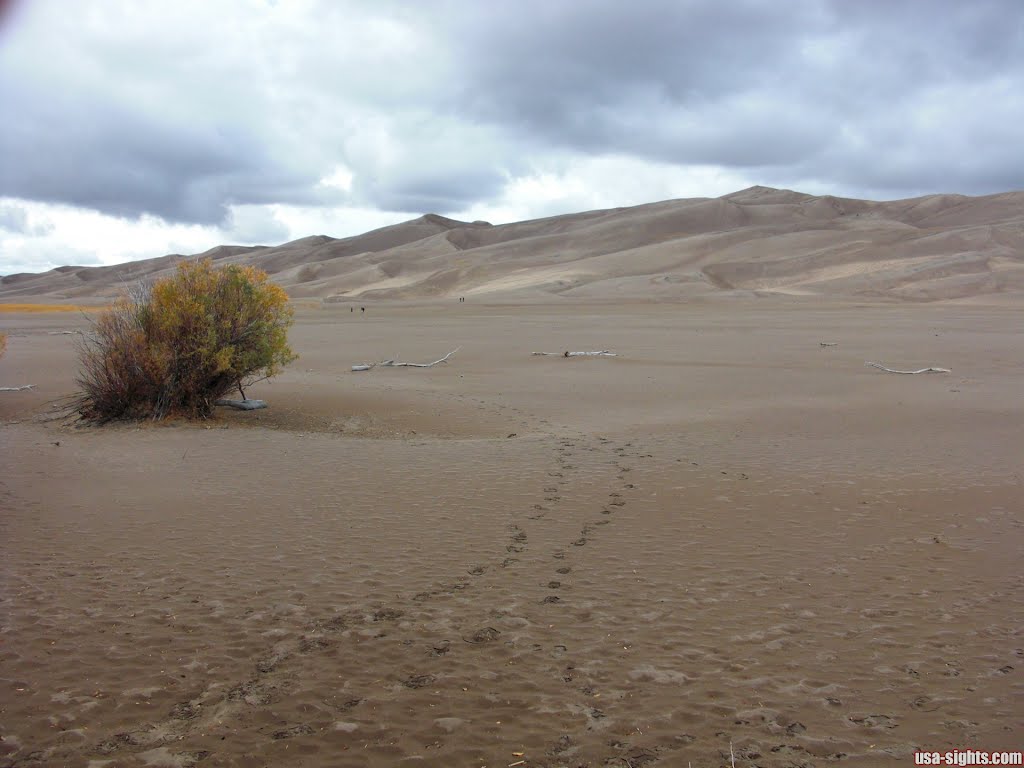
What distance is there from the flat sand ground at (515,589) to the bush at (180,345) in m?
1.02

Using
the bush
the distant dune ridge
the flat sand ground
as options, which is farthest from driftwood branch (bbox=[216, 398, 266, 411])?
the distant dune ridge

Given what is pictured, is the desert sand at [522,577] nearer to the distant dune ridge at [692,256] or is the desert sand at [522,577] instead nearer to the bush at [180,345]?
the bush at [180,345]

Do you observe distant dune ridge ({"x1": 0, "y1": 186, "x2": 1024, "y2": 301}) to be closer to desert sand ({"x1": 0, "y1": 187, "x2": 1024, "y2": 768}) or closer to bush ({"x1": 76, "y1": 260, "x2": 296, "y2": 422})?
bush ({"x1": 76, "y1": 260, "x2": 296, "y2": 422})

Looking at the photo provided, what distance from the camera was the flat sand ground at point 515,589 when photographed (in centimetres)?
→ 407

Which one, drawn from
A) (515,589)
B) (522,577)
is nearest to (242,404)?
(522,577)

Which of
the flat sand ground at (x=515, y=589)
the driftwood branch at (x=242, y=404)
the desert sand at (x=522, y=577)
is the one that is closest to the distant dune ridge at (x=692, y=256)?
the driftwood branch at (x=242, y=404)

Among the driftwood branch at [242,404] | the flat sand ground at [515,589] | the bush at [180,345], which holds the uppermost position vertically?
the bush at [180,345]

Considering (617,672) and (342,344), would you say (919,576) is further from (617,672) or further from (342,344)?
(342,344)

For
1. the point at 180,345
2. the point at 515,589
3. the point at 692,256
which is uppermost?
the point at 692,256

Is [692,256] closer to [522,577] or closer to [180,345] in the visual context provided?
[180,345]

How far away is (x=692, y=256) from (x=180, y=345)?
7541 centimetres

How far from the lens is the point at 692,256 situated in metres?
83.4

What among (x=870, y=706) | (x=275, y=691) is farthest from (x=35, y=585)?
(x=870, y=706)

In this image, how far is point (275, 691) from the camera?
174 inches
